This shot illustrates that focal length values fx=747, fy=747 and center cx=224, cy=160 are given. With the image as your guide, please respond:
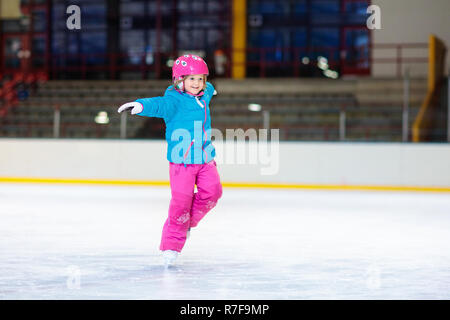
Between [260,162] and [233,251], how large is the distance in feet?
20.6

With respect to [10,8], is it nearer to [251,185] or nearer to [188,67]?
[251,185]

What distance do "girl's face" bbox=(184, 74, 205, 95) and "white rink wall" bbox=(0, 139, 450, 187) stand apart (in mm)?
6661

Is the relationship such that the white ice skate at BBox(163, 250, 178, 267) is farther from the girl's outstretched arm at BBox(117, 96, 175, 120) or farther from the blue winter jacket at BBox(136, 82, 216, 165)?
the girl's outstretched arm at BBox(117, 96, 175, 120)

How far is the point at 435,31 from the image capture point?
1518 centimetres

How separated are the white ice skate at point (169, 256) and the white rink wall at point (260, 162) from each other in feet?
22.0

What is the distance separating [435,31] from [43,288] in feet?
43.8

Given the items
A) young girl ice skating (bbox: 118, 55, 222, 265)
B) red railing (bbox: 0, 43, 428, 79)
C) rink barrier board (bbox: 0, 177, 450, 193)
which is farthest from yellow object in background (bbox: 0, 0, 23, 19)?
young girl ice skating (bbox: 118, 55, 222, 265)

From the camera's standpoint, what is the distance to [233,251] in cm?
448

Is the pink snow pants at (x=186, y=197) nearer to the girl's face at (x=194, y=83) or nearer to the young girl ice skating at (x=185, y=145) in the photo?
the young girl ice skating at (x=185, y=145)

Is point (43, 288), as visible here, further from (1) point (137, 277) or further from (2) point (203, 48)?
(2) point (203, 48)

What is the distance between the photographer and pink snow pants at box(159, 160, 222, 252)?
3908 mm

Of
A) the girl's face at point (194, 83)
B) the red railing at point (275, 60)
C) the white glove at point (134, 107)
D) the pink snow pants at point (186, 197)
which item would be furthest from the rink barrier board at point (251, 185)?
the white glove at point (134, 107)

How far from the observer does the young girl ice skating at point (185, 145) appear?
3889mm

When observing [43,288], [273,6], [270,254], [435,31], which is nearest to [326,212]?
[270,254]
